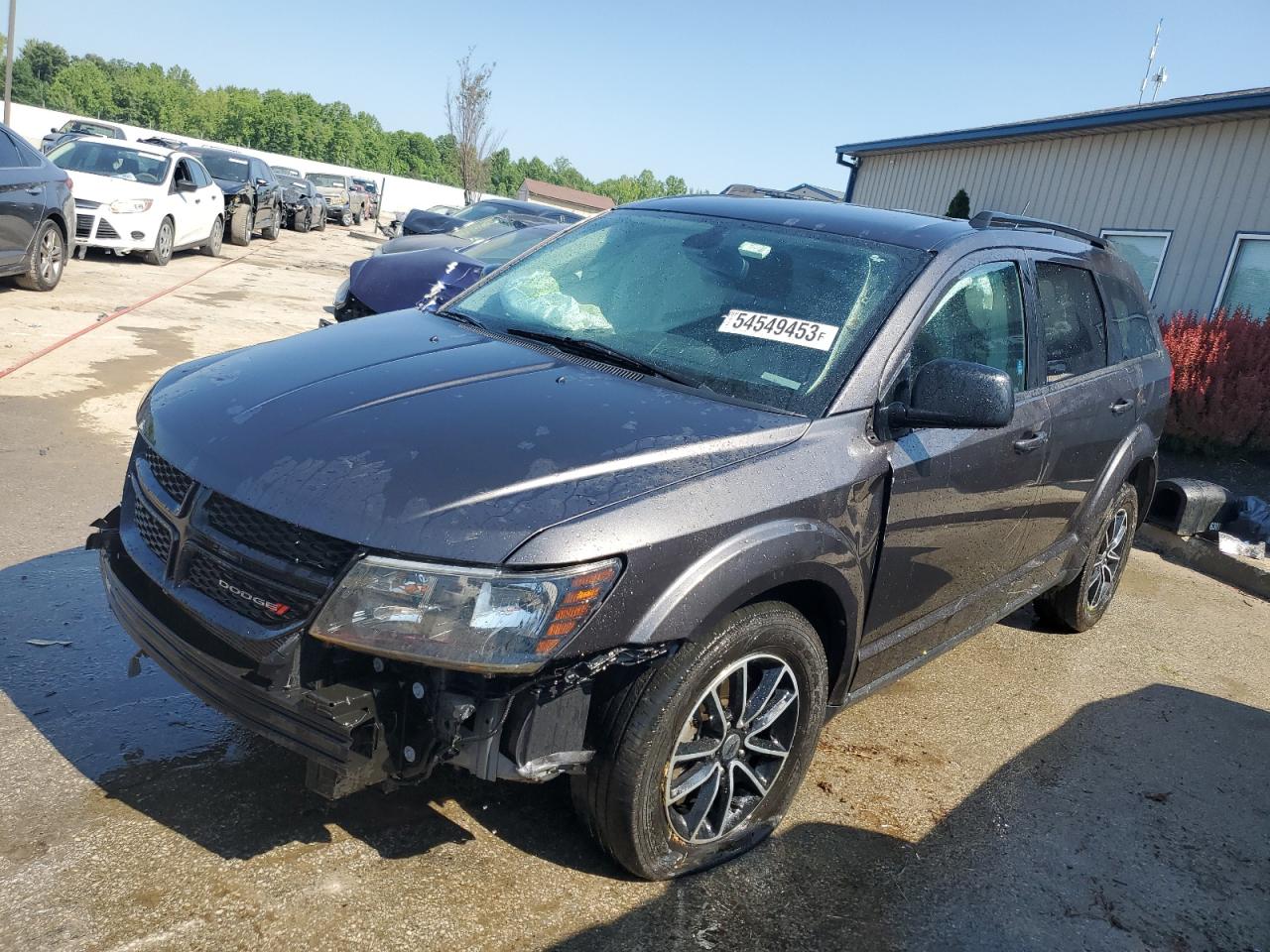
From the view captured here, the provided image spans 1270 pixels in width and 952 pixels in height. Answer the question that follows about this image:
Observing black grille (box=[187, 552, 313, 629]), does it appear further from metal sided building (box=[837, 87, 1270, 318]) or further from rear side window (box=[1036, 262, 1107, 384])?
metal sided building (box=[837, 87, 1270, 318])

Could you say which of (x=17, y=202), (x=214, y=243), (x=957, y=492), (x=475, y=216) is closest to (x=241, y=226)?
(x=214, y=243)

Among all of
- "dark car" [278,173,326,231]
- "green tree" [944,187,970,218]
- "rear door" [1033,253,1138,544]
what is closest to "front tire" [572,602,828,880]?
"rear door" [1033,253,1138,544]

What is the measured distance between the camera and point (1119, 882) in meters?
3.18

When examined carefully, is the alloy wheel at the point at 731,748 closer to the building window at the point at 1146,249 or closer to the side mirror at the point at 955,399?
the side mirror at the point at 955,399

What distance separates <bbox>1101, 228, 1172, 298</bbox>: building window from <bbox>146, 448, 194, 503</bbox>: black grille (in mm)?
11136

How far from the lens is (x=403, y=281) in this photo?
718 centimetres

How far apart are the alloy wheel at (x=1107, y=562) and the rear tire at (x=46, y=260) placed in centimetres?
940

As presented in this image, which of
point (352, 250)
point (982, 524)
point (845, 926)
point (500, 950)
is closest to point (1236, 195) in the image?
point (982, 524)

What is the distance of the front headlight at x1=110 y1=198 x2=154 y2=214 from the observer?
13.1 meters

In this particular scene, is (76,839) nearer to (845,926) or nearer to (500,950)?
(500,950)

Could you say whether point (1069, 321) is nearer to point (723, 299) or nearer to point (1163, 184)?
point (723, 299)

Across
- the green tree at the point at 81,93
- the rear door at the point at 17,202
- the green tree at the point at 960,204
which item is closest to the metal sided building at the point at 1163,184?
the green tree at the point at 960,204

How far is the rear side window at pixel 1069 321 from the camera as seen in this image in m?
4.01

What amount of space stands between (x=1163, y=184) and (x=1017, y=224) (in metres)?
8.98
